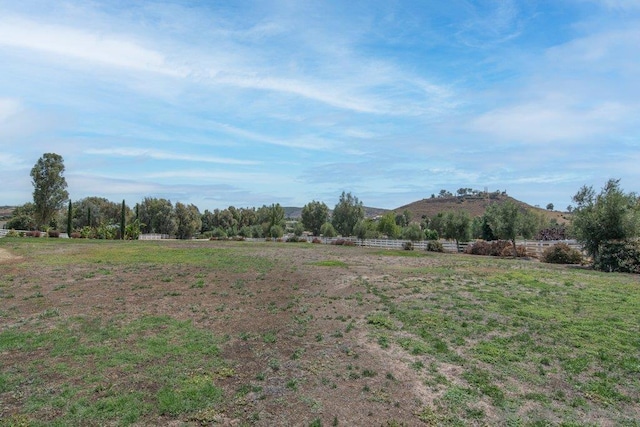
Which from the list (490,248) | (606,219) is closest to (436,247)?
(490,248)

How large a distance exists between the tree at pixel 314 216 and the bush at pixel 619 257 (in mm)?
59239

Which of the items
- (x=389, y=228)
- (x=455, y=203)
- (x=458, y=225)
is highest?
(x=455, y=203)

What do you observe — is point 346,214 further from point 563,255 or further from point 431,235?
point 563,255

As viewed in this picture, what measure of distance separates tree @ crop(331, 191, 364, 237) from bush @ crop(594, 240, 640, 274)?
47.9 meters

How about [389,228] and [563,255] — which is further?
[389,228]

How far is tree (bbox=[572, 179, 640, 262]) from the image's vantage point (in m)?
22.1

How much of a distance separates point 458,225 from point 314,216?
133 feet

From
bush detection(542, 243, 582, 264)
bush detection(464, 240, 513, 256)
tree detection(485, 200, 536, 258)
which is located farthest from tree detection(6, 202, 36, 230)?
bush detection(542, 243, 582, 264)

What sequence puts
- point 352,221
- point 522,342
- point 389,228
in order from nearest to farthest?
point 522,342, point 389,228, point 352,221

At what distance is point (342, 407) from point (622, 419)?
421 cm

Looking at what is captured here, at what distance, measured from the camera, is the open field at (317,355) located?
18.8 ft

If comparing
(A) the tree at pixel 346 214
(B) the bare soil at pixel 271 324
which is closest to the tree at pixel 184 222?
(A) the tree at pixel 346 214

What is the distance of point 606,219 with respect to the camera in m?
22.6

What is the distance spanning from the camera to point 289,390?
20.8 feet
